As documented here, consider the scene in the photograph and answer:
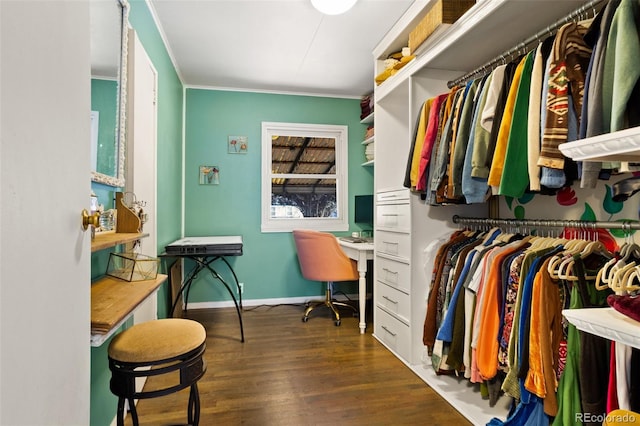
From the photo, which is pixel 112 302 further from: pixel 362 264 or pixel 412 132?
pixel 362 264

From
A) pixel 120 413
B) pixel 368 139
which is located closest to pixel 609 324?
pixel 120 413

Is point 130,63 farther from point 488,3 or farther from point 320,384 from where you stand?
point 320,384

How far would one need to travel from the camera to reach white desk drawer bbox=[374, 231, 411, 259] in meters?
2.31

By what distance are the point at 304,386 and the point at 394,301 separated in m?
0.86

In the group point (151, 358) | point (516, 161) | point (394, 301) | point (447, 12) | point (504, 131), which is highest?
point (447, 12)

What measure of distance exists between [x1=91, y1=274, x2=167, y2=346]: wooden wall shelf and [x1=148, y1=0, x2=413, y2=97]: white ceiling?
6.43 feet

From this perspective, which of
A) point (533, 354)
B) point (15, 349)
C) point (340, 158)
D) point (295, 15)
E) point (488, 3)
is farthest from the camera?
point (340, 158)

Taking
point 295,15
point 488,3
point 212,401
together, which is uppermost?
point 295,15

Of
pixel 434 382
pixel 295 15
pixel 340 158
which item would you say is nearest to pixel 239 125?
pixel 340 158

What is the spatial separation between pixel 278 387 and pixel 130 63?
6.56 ft

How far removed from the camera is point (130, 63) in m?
1.86

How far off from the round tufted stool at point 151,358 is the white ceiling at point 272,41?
217cm

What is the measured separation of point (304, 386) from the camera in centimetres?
206

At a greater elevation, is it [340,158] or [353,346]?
[340,158]
